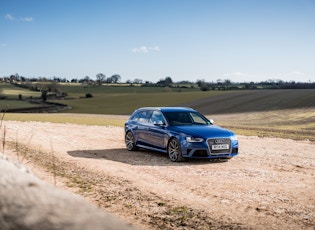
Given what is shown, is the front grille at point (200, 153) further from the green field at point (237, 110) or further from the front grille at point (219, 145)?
the green field at point (237, 110)

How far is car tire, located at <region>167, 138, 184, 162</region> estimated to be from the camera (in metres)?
12.6

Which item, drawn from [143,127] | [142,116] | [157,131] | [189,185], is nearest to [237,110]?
[142,116]

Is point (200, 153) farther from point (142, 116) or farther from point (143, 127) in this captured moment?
point (142, 116)

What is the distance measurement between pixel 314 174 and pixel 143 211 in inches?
219

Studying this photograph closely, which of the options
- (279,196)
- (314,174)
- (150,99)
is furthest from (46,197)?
(150,99)

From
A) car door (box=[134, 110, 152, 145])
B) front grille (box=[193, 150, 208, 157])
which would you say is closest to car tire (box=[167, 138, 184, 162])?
front grille (box=[193, 150, 208, 157])

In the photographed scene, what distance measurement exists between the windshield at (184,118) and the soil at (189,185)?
4.08ft

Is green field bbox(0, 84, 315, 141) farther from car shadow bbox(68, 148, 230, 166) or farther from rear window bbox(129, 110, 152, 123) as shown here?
car shadow bbox(68, 148, 230, 166)

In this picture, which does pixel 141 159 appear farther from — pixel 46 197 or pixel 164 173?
pixel 46 197

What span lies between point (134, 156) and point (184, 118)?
2.02 m

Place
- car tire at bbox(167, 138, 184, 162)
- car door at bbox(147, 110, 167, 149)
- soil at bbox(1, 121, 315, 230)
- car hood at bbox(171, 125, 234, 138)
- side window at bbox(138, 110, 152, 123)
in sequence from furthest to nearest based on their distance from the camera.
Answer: side window at bbox(138, 110, 152, 123)
car door at bbox(147, 110, 167, 149)
car tire at bbox(167, 138, 184, 162)
car hood at bbox(171, 125, 234, 138)
soil at bbox(1, 121, 315, 230)

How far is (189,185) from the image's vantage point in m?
9.12

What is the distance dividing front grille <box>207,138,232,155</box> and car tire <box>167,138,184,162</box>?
0.90m

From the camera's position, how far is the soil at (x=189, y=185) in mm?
6605
